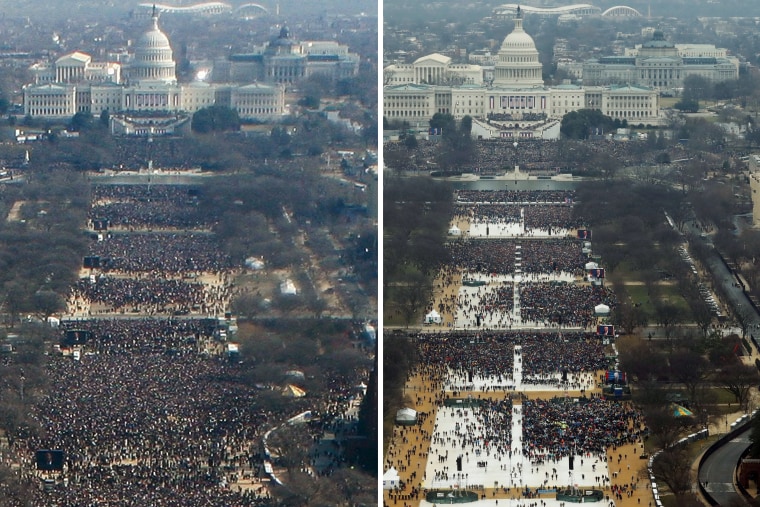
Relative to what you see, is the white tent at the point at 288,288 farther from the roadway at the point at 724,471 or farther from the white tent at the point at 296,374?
the roadway at the point at 724,471

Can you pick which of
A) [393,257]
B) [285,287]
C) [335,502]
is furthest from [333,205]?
[335,502]

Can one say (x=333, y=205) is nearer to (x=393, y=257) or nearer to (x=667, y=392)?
(x=393, y=257)

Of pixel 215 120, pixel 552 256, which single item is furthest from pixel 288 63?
pixel 552 256

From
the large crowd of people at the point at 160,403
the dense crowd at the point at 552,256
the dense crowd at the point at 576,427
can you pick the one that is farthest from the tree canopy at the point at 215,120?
the dense crowd at the point at 576,427

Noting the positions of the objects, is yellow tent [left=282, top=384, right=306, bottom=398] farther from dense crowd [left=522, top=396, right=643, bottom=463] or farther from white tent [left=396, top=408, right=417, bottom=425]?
dense crowd [left=522, top=396, right=643, bottom=463]

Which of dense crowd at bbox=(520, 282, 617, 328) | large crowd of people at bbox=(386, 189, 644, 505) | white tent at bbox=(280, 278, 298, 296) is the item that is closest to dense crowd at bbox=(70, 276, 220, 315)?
white tent at bbox=(280, 278, 298, 296)

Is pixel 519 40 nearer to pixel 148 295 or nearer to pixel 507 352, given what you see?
pixel 148 295
